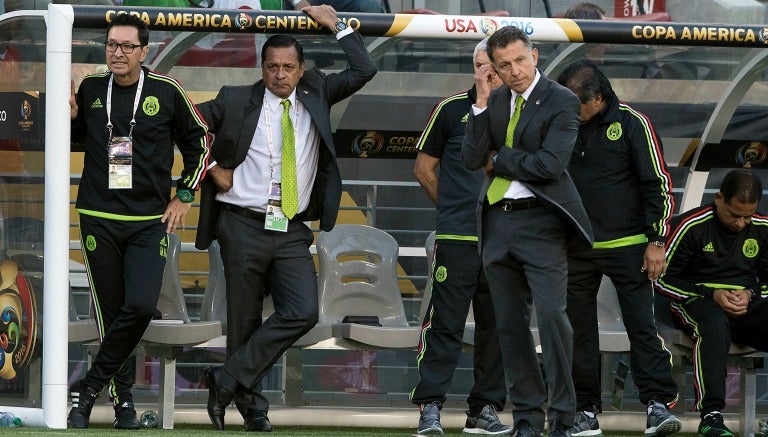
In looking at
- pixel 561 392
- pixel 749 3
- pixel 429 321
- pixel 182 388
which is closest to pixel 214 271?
pixel 182 388

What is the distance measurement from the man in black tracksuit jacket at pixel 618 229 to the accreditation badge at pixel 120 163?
2.22 metres

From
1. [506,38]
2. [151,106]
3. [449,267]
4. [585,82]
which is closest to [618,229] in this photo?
[585,82]

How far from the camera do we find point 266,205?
7328 mm

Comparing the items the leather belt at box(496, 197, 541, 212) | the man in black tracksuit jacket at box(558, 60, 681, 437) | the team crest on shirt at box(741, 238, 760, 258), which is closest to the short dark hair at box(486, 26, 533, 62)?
the leather belt at box(496, 197, 541, 212)

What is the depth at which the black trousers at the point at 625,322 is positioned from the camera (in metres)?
7.46

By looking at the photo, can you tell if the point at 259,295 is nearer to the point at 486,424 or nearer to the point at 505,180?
the point at 486,424

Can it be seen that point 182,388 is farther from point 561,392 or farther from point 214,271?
point 561,392

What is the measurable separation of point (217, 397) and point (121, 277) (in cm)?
77

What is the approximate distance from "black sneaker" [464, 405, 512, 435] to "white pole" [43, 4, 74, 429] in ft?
6.83

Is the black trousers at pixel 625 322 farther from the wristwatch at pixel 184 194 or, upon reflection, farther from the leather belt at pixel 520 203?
the wristwatch at pixel 184 194

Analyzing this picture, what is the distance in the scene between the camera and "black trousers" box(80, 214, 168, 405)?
23.9ft

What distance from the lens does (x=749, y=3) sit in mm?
11039

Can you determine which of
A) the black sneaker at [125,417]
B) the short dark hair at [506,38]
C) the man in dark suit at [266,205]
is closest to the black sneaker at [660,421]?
the man in dark suit at [266,205]

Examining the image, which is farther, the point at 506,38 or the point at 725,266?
the point at 725,266
